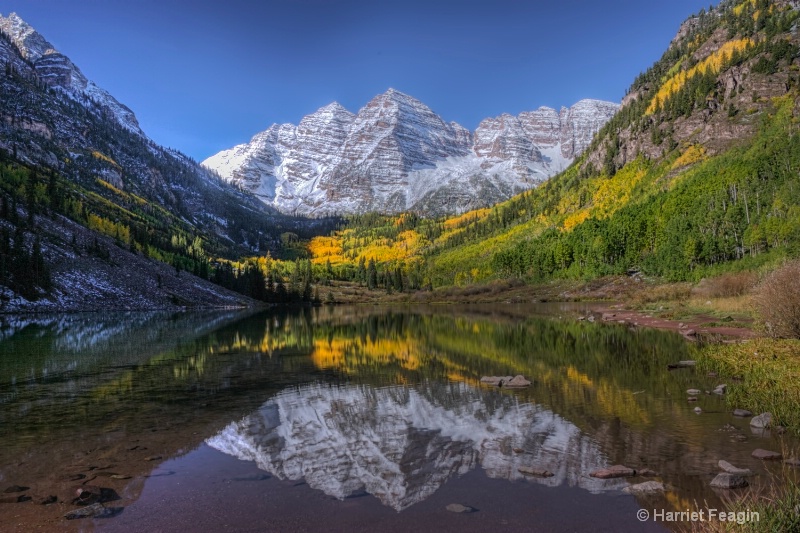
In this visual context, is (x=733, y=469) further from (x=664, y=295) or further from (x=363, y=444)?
(x=664, y=295)

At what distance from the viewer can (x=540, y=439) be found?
1647cm

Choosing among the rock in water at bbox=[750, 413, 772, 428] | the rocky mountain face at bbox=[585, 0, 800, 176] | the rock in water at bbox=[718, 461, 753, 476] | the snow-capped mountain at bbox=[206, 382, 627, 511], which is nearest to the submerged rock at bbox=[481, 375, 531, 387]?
the snow-capped mountain at bbox=[206, 382, 627, 511]

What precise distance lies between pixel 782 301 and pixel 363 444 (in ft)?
89.9

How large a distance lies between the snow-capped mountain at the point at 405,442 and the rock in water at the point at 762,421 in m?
5.80

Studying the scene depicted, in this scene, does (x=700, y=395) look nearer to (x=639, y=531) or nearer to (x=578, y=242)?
(x=639, y=531)

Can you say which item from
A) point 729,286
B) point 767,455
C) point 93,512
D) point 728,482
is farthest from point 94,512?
point 729,286

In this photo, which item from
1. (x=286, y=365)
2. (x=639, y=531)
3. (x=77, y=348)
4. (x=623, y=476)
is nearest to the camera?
(x=639, y=531)

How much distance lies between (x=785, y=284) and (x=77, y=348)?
56.2m

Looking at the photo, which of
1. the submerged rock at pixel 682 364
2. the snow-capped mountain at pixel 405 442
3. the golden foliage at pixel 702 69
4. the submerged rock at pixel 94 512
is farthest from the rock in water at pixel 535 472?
the golden foliage at pixel 702 69

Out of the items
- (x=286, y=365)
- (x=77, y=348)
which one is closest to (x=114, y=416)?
(x=286, y=365)

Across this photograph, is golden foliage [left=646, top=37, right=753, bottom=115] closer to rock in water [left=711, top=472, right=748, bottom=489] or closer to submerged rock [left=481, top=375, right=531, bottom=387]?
submerged rock [left=481, top=375, right=531, bottom=387]

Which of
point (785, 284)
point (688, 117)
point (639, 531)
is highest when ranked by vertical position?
point (688, 117)

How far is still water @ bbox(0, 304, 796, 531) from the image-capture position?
36.9ft

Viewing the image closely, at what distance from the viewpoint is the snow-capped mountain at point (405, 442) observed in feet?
43.9
